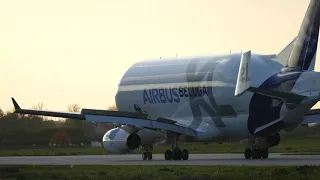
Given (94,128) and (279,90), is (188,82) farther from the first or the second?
(94,128)

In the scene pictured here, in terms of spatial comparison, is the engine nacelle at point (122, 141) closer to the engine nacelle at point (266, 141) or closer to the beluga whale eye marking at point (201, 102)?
the beluga whale eye marking at point (201, 102)

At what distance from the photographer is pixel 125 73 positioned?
6022 cm

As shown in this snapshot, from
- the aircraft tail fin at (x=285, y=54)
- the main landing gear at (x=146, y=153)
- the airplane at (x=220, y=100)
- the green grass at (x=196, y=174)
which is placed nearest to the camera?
the green grass at (x=196, y=174)

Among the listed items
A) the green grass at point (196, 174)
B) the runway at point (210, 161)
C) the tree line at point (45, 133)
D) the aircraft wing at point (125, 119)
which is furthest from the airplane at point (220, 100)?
the tree line at point (45, 133)

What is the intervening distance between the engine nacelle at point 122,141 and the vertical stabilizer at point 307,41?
11.3 metres

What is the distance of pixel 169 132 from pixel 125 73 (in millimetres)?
9088

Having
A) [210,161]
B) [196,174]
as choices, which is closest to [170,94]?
[210,161]

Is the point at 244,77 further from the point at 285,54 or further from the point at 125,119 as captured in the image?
the point at 125,119

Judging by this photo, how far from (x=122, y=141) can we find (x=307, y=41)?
1360 centimetres

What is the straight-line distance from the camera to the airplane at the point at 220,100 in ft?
148

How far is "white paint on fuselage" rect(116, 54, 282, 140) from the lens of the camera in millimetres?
49750

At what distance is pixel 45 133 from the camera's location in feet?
271

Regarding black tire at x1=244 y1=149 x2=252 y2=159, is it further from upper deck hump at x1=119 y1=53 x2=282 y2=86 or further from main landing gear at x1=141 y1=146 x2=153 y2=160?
main landing gear at x1=141 y1=146 x2=153 y2=160

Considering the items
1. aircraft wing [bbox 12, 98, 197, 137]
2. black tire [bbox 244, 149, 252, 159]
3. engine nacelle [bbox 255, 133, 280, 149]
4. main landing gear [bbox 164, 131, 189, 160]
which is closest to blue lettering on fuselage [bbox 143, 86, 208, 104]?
aircraft wing [bbox 12, 98, 197, 137]
